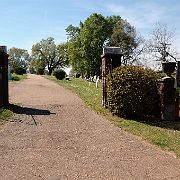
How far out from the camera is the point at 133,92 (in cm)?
1220

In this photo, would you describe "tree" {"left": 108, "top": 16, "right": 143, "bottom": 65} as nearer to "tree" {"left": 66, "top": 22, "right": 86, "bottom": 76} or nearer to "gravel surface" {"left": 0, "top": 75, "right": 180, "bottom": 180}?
"tree" {"left": 66, "top": 22, "right": 86, "bottom": 76}

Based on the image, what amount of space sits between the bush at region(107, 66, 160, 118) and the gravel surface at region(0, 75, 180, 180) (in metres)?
0.98

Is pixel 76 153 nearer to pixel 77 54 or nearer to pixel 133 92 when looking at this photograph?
pixel 133 92

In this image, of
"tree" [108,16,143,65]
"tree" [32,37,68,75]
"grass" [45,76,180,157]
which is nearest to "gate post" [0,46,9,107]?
"grass" [45,76,180,157]

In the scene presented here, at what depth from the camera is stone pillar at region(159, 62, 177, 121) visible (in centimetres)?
1232

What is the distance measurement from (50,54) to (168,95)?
9778cm

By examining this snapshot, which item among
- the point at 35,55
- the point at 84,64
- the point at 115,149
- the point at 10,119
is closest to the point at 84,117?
the point at 10,119

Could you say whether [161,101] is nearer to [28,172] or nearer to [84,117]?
[84,117]

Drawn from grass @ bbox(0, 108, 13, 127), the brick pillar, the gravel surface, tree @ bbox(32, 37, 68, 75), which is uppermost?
tree @ bbox(32, 37, 68, 75)

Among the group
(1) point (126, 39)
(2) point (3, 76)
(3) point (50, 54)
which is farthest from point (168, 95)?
(3) point (50, 54)

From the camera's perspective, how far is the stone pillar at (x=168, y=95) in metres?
12.3

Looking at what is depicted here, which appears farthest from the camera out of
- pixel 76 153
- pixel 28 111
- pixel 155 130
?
pixel 28 111

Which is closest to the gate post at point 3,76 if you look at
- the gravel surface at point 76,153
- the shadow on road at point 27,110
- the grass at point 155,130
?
the shadow on road at point 27,110

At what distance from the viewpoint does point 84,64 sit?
68000mm
